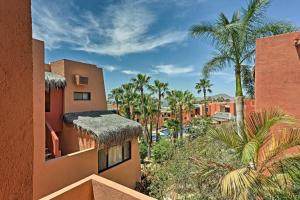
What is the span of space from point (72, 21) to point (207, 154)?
598 inches

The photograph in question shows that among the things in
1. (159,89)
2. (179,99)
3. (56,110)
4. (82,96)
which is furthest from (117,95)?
(56,110)

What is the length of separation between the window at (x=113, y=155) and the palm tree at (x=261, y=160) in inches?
321

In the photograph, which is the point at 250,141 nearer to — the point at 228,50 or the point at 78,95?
the point at 228,50

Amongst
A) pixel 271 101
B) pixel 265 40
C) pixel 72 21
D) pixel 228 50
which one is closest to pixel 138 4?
pixel 72 21

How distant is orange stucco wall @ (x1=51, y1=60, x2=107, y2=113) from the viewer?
14.7m

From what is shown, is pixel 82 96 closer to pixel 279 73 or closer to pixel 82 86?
pixel 82 86

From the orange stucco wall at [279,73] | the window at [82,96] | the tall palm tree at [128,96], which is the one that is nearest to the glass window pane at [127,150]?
the window at [82,96]

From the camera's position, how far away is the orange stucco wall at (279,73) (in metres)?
8.27

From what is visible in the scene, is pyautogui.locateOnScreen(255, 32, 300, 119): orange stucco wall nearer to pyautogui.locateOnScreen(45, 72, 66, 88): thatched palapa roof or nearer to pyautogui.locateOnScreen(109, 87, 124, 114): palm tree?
pyautogui.locateOnScreen(45, 72, 66, 88): thatched palapa roof

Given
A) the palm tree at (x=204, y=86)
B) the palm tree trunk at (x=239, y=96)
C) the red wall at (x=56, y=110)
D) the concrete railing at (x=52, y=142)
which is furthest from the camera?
the palm tree at (x=204, y=86)

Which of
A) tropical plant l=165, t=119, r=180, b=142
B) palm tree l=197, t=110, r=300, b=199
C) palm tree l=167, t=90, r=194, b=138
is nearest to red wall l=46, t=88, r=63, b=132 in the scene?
palm tree l=197, t=110, r=300, b=199

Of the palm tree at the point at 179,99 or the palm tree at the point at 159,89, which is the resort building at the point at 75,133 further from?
the palm tree at the point at 179,99

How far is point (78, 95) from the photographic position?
51.5 ft

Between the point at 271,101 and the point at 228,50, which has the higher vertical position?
the point at 228,50
